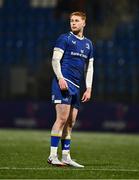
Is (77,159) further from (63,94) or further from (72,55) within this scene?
(72,55)

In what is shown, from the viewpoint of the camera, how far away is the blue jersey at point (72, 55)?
862 centimetres

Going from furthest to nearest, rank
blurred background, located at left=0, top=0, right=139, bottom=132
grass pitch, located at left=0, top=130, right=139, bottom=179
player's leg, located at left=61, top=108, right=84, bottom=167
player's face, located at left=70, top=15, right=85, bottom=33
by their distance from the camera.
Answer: blurred background, located at left=0, top=0, right=139, bottom=132, player's leg, located at left=61, top=108, right=84, bottom=167, player's face, located at left=70, top=15, right=85, bottom=33, grass pitch, located at left=0, top=130, right=139, bottom=179

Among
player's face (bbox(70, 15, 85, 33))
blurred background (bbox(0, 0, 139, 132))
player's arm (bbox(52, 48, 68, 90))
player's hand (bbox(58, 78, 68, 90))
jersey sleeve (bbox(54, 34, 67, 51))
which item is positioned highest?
player's face (bbox(70, 15, 85, 33))

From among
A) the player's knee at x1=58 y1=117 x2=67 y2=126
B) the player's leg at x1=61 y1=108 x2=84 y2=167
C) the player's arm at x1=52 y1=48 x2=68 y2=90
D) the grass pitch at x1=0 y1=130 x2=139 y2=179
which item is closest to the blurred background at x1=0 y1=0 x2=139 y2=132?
the grass pitch at x1=0 y1=130 x2=139 y2=179

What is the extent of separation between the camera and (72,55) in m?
8.70

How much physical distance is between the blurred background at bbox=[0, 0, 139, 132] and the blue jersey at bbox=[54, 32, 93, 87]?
11.3 metres

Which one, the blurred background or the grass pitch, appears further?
the blurred background

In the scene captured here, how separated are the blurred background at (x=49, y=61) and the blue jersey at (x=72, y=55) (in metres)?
11.3

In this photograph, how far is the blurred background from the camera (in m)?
20.2

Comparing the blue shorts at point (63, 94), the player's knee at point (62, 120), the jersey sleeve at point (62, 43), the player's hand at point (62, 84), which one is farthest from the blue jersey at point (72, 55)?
the player's knee at point (62, 120)

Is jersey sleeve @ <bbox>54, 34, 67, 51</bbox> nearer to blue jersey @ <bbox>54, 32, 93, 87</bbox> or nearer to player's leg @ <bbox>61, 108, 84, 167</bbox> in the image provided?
blue jersey @ <bbox>54, 32, 93, 87</bbox>

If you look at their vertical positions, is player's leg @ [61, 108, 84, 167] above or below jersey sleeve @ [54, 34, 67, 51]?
below

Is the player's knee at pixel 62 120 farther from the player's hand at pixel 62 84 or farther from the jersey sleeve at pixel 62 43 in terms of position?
the jersey sleeve at pixel 62 43

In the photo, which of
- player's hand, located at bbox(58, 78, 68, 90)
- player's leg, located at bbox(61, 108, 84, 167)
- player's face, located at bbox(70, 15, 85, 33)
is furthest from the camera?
player's leg, located at bbox(61, 108, 84, 167)
